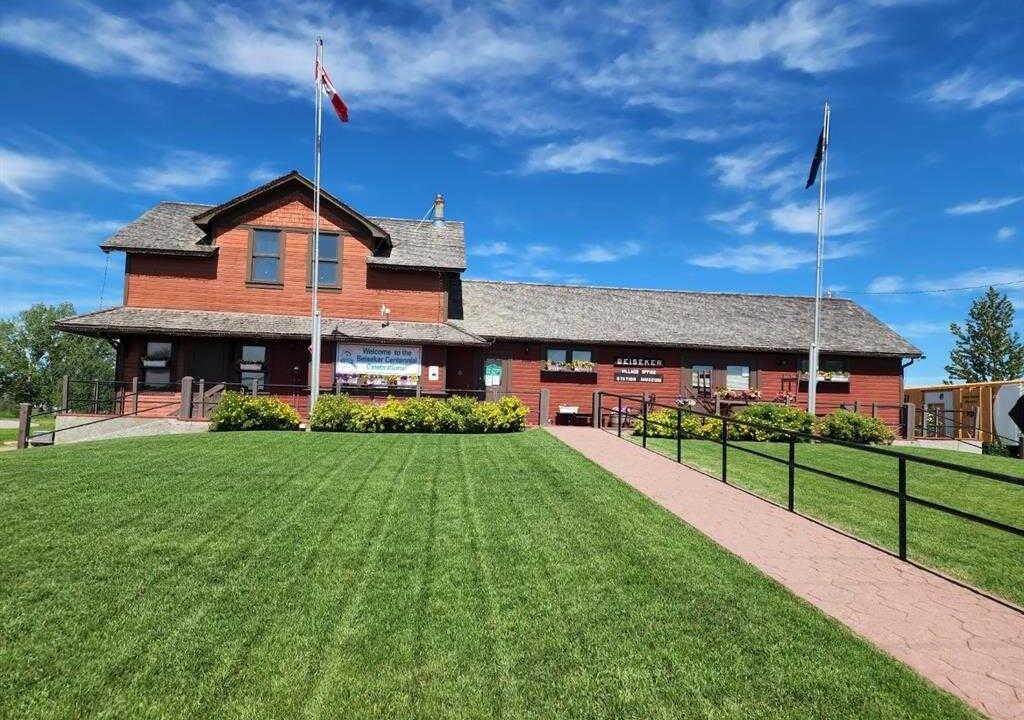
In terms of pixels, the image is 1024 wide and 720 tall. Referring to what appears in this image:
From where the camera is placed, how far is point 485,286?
27.0 m

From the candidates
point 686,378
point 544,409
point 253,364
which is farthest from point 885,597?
point 686,378

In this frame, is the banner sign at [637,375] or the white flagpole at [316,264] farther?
the banner sign at [637,375]

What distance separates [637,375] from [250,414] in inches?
571

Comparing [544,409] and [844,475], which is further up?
[544,409]

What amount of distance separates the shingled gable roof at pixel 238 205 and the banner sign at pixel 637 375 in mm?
7723

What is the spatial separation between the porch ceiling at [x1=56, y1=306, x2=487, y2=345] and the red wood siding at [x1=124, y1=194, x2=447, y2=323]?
0.38 m

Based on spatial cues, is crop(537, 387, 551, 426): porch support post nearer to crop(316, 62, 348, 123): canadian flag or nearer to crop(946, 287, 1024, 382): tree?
crop(316, 62, 348, 123): canadian flag

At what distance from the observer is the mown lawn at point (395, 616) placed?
388 cm

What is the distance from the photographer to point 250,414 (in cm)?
1628

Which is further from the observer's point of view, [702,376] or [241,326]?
[702,376]

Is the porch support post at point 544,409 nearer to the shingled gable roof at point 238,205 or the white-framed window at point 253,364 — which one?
the shingled gable roof at point 238,205

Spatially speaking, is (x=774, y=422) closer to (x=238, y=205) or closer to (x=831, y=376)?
(x=831, y=376)

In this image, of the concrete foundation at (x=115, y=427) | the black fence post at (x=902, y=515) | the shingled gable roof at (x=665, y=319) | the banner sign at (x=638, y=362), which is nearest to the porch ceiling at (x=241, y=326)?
the shingled gable roof at (x=665, y=319)

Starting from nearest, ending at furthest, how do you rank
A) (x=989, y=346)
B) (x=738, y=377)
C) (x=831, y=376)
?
(x=738, y=377) → (x=831, y=376) → (x=989, y=346)
